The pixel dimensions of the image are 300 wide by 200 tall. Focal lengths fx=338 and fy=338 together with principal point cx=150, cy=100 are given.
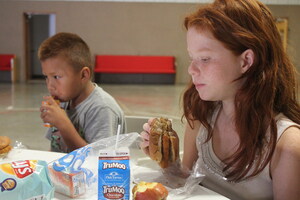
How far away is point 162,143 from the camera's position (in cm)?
140

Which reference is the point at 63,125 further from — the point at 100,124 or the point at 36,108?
the point at 36,108

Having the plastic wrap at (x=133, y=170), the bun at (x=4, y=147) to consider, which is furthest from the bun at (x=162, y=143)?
the bun at (x=4, y=147)

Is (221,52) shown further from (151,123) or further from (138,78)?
(138,78)

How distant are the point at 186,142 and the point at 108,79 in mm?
10700

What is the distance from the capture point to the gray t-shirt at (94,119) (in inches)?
84.7

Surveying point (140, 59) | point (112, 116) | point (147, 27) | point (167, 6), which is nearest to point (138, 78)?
point (140, 59)

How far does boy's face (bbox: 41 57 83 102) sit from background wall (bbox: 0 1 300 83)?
1015 centimetres

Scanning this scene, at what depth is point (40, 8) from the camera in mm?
11992

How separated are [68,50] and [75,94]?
0.29 meters

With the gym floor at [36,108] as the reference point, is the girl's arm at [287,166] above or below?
above

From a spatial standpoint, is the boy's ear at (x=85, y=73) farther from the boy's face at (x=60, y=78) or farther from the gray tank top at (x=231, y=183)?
the gray tank top at (x=231, y=183)

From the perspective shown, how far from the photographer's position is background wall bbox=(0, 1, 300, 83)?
12.0 meters

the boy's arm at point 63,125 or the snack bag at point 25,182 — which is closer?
the snack bag at point 25,182

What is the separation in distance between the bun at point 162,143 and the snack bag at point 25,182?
470 millimetres
